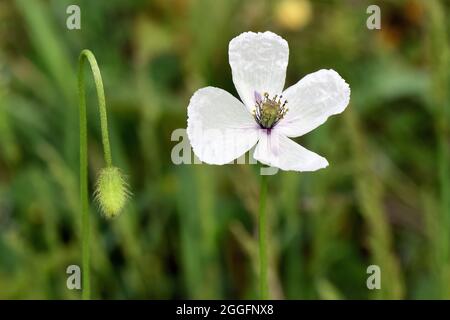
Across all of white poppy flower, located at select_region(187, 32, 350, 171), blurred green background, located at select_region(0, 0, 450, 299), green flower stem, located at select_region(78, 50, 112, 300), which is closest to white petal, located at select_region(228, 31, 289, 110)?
white poppy flower, located at select_region(187, 32, 350, 171)

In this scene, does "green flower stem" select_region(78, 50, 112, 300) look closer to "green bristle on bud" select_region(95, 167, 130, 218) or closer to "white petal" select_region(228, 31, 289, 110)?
"green bristle on bud" select_region(95, 167, 130, 218)

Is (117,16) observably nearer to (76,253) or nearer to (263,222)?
(76,253)

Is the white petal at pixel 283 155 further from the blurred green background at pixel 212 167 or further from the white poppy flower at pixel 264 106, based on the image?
the blurred green background at pixel 212 167

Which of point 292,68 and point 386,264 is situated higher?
point 292,68

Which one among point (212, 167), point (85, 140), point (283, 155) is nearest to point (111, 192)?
point (85, 140)

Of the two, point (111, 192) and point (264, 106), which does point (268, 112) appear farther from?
point (111, 192)
